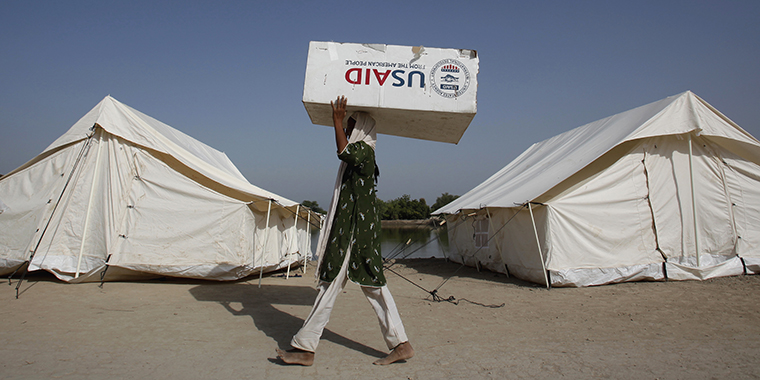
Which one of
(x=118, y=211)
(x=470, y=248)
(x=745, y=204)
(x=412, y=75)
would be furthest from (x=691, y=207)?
(x=118, y=211)

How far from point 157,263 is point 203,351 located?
10.4 feet

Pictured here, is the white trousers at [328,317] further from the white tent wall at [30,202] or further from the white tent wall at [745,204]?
the white tent wall at [745,204]

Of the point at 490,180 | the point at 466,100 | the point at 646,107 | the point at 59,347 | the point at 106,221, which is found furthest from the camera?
the point at 490,180

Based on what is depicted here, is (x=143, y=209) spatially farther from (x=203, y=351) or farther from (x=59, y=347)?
(x=203, y=351)

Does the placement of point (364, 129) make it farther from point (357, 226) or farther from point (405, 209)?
point (405, 209)

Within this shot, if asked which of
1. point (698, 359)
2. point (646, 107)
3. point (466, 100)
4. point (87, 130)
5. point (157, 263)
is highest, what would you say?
point (646, 107)

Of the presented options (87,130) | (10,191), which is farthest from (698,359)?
(10,191)

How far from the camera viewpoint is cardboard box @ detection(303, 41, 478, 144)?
2758mm

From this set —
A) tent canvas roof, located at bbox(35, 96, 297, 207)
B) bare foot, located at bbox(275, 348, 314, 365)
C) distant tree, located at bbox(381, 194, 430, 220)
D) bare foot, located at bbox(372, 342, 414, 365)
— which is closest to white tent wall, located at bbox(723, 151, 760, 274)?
bare foot, located at bbox(372, 342, 414, 365)

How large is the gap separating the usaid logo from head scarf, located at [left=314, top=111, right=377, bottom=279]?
1.69ft

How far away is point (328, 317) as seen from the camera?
93.0 inches

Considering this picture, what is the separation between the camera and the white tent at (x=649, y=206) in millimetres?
5352

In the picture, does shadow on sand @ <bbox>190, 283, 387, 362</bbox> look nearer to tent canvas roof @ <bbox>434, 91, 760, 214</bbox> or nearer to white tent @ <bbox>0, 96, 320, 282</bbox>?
white tent @ <bbox>0, 96, 320, 282</bbox>

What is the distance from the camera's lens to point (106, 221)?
514 centimetres
